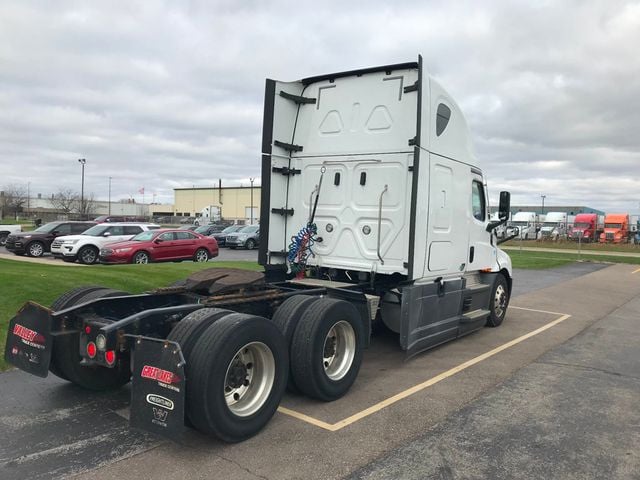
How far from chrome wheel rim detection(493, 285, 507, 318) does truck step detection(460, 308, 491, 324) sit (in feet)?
1.98

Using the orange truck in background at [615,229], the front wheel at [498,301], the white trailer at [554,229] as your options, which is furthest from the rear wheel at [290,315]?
the orange truck in background at [615,229]

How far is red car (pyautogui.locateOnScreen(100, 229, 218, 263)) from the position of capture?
18.0 m

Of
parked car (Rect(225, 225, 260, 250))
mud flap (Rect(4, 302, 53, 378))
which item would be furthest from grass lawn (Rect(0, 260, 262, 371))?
parked car (Rect(225, 225, 260, 250))

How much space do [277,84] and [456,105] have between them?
2.50m

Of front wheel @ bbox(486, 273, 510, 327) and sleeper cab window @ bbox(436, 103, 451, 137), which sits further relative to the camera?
front wheel @ bbox(486, 273, 510, 327)

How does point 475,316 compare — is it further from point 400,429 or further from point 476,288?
point 400,429

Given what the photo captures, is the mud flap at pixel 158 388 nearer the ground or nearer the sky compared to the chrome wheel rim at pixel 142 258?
nearer the sky

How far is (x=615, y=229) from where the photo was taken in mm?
46375

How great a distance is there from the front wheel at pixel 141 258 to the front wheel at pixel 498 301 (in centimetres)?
1345

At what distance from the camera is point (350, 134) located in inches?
267

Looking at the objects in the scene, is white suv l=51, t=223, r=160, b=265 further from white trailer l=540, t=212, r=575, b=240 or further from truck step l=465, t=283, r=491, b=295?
white trailer l=540, t=212, r=575, b=240

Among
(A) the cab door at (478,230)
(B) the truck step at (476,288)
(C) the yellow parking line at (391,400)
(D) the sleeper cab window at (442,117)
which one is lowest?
(C) the yellow parking line at (391,400)

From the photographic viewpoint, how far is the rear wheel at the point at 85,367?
466cm

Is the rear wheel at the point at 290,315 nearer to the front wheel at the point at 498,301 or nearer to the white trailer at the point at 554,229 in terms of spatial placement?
the front wheel at the point at 498,301
